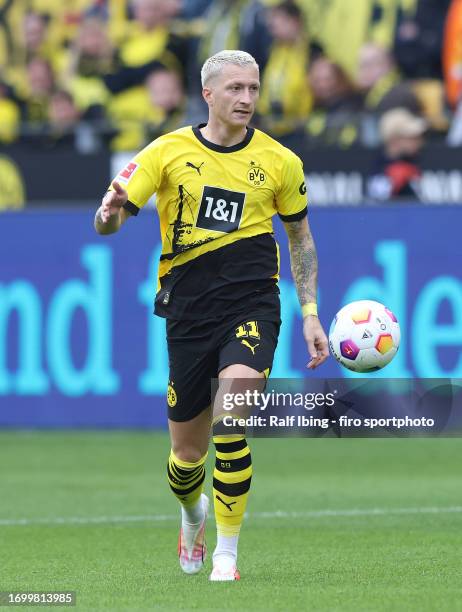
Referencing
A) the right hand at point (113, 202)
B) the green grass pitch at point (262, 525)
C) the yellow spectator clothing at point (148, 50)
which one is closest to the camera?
the green grass pitch at point (262, 525)

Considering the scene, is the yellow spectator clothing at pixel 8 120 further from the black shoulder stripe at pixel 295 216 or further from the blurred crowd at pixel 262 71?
the black shoulder stripe at pixel 295 216

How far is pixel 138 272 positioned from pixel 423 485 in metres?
4.55

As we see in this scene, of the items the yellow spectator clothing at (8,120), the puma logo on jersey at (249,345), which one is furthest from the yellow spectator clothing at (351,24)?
the puma logo on jersey at (249,345)

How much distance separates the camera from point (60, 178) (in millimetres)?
15844

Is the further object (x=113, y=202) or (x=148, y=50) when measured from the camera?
(x=148, y=50)

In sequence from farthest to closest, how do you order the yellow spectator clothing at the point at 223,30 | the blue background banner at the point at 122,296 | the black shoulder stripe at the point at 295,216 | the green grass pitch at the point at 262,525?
the yellow spectator clothing at the point at 223,30, the blue background banner at the point at 122,296, the black shoulder stripe at the point at 295,216, the green grass pitch at the point at 262,525

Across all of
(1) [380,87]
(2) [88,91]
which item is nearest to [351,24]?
(1) [380,87]

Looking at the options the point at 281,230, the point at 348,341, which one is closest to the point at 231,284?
the point at 348,341

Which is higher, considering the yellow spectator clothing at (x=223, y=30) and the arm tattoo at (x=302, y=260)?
the yellow spectator clothing at (x=223, y=30)

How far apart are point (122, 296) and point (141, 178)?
7.48 metres

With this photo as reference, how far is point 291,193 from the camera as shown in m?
7.12

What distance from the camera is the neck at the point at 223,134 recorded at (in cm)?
702

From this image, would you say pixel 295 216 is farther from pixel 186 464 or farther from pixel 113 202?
pixel 186 464

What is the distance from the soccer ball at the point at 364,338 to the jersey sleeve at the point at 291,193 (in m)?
0.54
